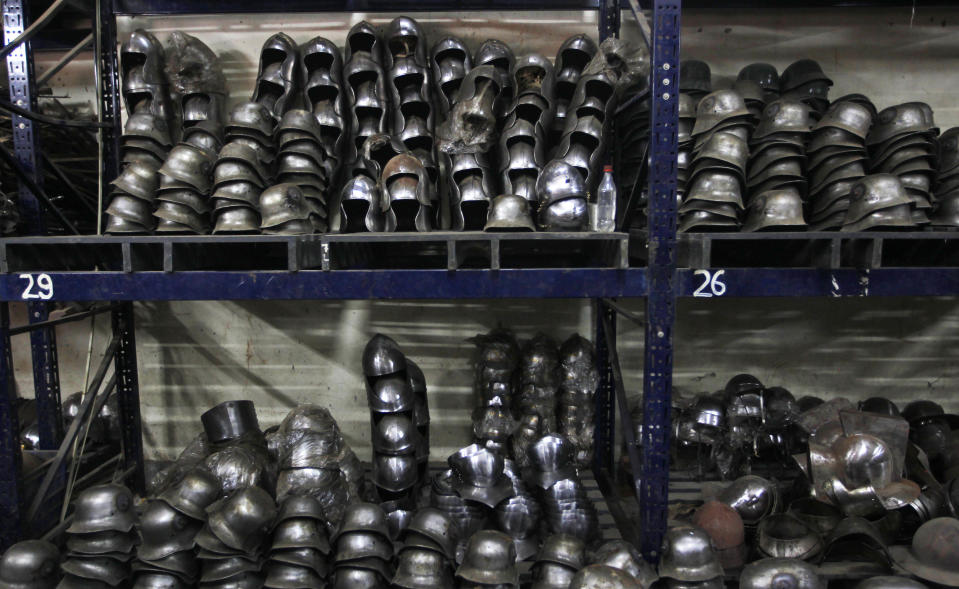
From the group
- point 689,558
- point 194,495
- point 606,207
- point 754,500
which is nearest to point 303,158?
point 606,207

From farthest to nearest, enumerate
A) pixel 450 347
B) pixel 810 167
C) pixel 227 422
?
pixel 450 347, pixel 227 422, pixel 810 167

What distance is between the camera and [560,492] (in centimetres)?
329

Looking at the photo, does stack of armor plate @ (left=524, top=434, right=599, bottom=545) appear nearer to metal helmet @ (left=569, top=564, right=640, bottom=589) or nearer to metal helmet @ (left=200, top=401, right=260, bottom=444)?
metal helmet @ (left=569, top=564, right=640, bottom=589)

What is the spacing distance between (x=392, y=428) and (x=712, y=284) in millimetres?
1957

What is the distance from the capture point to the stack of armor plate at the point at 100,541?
2.74 m

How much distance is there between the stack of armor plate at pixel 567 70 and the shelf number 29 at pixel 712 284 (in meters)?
1.59

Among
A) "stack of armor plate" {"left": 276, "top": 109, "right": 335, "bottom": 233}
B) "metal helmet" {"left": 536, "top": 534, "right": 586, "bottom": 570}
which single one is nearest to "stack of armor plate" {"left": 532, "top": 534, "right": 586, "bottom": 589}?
"metal helmet" {"left": 536, "top": 534, "right": 586, "bottom": 570}

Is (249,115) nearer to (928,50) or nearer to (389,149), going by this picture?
(389,149)

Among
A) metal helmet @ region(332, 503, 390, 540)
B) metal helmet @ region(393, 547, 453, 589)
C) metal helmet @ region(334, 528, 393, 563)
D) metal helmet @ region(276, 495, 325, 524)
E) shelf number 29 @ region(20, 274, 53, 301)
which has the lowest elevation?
metal helmet @ region(393, 547, 453, 589)

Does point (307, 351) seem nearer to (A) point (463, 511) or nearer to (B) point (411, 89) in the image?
(A) point (463, 511)

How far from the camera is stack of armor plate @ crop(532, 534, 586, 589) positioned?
9.18ft

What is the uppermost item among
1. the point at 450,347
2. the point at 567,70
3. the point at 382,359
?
the point at 567,70

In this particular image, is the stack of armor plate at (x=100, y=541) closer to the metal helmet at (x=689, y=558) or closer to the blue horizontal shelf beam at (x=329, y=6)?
the metal helmet at (x=689, y=558)

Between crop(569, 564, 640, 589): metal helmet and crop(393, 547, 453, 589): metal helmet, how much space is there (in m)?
0.60
